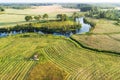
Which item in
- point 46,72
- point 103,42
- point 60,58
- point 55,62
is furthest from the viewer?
point 103,42

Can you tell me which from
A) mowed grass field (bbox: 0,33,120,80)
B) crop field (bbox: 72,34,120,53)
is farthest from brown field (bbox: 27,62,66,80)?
crop field (bbox: 72,34,120,53)

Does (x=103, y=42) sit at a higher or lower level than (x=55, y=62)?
lower

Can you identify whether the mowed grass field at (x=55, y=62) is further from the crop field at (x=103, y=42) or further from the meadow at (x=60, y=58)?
the crop field at (x=103, y=42)

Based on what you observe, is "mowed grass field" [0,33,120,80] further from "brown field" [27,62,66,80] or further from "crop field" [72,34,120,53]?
"crop field" [72,34,120,53]

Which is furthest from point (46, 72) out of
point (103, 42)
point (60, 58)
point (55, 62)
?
point (103, 42)

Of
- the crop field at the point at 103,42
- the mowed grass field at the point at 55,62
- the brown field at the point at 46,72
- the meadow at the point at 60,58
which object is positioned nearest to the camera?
the brown field at the point at 46,72

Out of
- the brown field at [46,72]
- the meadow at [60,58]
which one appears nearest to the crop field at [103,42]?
the meadow at [60,58]

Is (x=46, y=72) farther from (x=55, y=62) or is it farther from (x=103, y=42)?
(x=103, y=42)

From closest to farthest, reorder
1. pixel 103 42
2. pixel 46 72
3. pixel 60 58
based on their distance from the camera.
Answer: pixel 46 72, pixel 60 58, pixel 103 42

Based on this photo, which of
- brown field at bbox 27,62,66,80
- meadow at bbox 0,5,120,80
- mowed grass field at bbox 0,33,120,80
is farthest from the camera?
meadow at bbox 0,5,120,80
